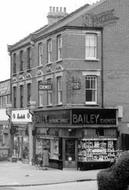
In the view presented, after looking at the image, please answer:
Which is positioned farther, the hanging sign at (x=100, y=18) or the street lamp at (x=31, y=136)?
the street lamp at (x=31, y=136)

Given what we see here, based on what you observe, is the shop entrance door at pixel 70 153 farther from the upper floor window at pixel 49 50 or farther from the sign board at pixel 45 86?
the upper floor window at pixel 49 50

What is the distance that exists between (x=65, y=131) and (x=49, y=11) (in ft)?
41.1

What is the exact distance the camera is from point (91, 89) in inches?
1430

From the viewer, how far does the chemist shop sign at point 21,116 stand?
140 feet

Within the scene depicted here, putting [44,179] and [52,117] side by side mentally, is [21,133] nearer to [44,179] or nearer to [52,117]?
[52,117]

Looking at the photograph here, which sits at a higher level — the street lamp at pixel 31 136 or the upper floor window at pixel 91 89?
the upper floor window at pixel 91 89

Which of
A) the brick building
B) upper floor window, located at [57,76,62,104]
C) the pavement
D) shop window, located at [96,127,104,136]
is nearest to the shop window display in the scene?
the brick building

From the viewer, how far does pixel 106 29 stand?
36.5m

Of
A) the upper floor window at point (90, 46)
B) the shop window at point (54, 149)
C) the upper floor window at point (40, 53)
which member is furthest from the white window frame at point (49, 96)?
the upper floor window at point (90, 46)

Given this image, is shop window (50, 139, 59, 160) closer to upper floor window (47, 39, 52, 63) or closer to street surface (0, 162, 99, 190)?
street surface (0, 162, 99, 190)

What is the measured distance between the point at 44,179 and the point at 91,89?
8.00 meters

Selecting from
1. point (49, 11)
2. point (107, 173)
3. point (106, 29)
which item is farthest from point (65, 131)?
point (107, 173)

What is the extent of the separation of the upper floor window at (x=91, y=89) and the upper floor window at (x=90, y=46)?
1.45 metres

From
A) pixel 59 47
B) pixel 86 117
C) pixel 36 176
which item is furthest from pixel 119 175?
pixel 59 47
